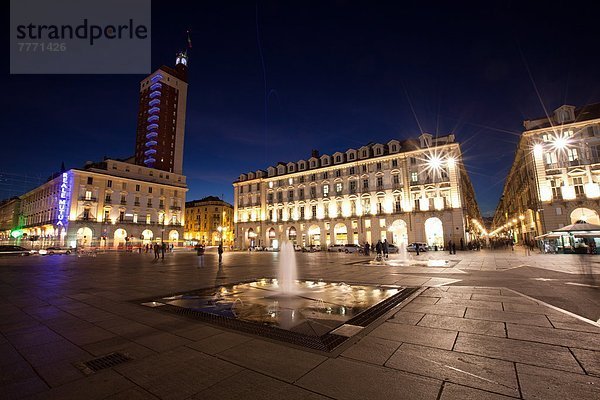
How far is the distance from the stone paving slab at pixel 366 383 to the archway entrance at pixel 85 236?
200 feet

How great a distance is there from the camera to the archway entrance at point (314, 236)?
5416cm

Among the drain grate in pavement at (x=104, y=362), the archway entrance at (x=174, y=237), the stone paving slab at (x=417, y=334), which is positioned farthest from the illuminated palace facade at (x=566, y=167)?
the archway entrance at (x=174, y=237)

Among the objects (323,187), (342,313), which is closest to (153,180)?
(323,187)

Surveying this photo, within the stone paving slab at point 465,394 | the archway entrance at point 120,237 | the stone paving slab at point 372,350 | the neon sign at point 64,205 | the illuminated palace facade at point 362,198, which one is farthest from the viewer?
the archway entrance at point 120,237

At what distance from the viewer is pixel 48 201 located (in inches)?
2347

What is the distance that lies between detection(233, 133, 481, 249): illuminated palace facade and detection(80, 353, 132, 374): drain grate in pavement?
3604 cm

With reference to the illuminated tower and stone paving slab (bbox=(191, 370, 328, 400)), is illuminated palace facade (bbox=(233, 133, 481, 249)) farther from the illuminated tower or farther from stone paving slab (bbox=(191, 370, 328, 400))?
stone paving slab (bbox=(191, 370, 328, 400))

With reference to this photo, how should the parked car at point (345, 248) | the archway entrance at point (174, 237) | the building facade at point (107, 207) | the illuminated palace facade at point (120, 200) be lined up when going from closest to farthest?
the parked car at point (345, 248) → the building facade at point (107, 207) → the illuminated palace facade at point (120, 200) → the archway entrance at point (174, 237)

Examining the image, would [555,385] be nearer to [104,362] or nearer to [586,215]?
[104,362]

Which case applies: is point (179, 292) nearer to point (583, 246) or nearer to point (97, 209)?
point (583, 246)

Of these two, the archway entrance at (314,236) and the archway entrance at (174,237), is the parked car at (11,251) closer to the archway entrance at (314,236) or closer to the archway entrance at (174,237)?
the archway entrance at (174,237)

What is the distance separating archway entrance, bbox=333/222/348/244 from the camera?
5088cm

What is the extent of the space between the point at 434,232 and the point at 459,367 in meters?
44.2

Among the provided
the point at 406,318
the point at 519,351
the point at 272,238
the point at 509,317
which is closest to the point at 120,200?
the point at 272,238
